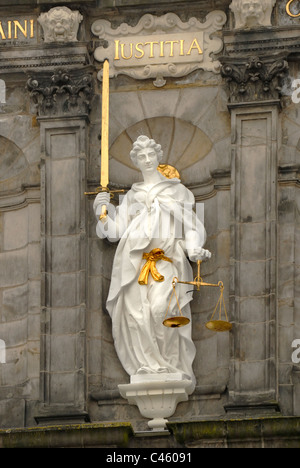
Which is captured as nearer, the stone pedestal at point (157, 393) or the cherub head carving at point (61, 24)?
the stone pedestal at point (157, 393)

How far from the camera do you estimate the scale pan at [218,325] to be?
47438mm

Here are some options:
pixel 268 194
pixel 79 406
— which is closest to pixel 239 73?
pixel 268 194

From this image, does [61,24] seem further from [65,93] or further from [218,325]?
[218,325]

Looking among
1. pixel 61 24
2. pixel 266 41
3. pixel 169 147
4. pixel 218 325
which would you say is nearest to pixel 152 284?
pixel 218 325

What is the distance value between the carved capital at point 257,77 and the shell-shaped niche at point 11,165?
3.17m

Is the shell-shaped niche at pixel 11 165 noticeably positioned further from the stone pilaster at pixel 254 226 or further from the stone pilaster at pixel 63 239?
the stone pilaster at pixel 254 226

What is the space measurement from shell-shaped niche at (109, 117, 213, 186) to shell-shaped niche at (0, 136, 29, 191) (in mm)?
1302

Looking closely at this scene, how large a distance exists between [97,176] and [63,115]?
0.97 metres

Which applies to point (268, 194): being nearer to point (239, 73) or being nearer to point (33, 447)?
point (239, 73)

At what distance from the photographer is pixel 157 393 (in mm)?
47781

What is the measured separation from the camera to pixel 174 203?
48.6m
